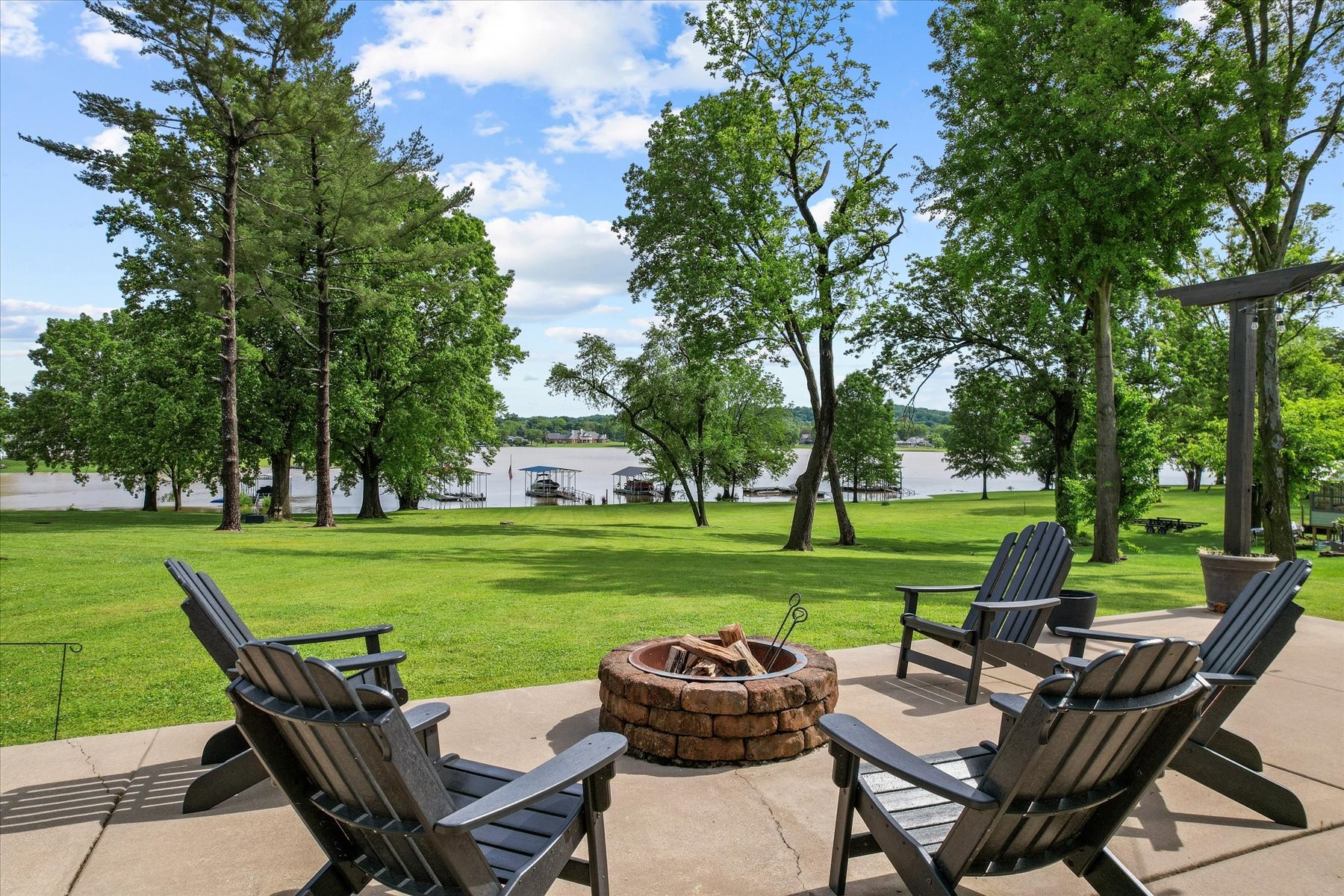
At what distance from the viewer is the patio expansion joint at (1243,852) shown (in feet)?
9.28

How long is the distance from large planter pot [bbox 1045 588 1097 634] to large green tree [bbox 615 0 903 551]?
38.9 ft

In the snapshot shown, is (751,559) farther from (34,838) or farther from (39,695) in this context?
(34,838)

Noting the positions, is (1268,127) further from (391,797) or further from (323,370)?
(323,370)

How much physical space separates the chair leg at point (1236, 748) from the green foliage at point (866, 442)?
130 ft

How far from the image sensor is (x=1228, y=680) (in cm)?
298

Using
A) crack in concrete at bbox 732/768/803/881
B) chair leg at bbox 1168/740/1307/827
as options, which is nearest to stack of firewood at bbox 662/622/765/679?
crack in concrete at bbox 732/768/803/881

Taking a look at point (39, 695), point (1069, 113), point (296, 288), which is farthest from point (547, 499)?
point (39, 695)

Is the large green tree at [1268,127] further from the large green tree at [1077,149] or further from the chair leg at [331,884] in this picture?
the chair leg at [331,884]

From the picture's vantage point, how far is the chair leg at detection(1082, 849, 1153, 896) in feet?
7.83

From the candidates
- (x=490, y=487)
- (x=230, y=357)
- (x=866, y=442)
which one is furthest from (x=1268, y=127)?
(x=490, y=487)

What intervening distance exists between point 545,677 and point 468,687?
0.52 m

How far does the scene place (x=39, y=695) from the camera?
17.2 ft

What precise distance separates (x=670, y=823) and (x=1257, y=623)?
254cm

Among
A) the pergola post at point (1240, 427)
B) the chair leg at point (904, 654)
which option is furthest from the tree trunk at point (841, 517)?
the chair leg at point (904, 654)
